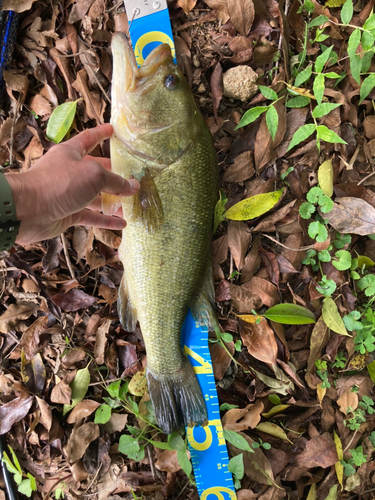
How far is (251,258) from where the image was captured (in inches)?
88.0

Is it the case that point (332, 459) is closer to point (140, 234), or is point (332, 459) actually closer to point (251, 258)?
point (251, 258)

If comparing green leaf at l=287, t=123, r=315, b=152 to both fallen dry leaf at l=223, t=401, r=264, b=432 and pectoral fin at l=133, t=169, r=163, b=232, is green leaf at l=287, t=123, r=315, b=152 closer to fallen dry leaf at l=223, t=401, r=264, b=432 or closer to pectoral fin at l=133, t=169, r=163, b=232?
pectoral fin at l=133, t=169, r=163, b=232

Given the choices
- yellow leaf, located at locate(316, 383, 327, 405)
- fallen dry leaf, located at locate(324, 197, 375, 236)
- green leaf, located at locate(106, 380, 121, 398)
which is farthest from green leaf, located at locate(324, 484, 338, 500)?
fallen dry leaf, located at locate(324, 197, 375, 236)

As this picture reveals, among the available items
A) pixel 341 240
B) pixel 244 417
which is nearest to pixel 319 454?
pixel 244 417

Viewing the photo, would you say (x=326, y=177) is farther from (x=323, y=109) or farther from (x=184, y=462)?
(x=184, y=462)

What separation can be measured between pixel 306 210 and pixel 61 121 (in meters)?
1.71

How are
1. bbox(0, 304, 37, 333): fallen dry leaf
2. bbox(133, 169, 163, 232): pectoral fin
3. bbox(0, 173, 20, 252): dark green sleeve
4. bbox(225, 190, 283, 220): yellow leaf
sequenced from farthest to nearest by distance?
bbox(0, 304, 37, 333): fallen dry leaf < bbox(225, 190, 283, 220): yellow leaf < bbox(133, 169, 163, 232): pectoral fin < bbox(0, 173, 20, 252): dark green sleeve

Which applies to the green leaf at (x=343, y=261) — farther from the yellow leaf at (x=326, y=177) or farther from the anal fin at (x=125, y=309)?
the anal fin at (x=125, y=309)

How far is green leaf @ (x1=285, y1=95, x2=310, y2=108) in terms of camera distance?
215 cm

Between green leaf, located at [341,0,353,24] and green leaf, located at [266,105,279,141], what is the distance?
698 mm

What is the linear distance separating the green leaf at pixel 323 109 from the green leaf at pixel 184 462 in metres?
2.32

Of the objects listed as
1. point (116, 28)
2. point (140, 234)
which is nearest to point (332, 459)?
point (140, 234)

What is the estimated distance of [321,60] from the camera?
2.06m

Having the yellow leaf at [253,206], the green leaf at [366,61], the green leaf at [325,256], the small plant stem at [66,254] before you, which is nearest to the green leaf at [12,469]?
the small plant stem at [66,254]
